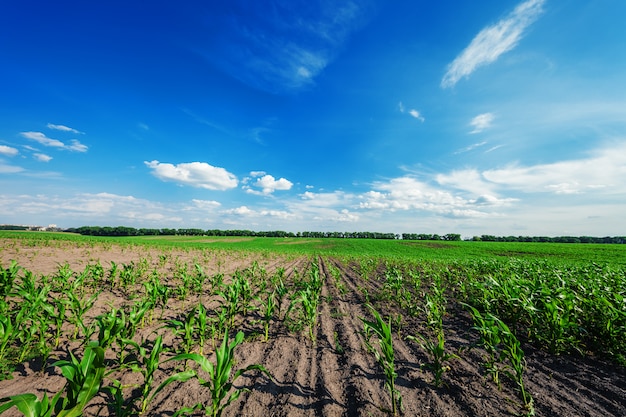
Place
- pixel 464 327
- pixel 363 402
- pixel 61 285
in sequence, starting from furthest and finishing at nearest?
pixel 61 285
pixel 464 327
pixel 363 402

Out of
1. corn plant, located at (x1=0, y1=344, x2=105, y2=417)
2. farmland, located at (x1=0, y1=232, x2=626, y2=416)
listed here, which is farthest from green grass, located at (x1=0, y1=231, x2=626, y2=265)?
corn plant, located at (x1=0, y1=344, x2=105, y2=417)

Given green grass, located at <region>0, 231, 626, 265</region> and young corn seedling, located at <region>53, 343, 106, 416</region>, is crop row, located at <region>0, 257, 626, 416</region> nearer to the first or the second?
young corn seedling, located at <region>53, 343, 106, 416</region>

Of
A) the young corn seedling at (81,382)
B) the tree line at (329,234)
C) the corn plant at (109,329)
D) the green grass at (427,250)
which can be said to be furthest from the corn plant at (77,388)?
the tree line at (329,234)

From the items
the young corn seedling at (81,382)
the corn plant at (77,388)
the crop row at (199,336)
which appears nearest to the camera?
the corn plant at (77,388)

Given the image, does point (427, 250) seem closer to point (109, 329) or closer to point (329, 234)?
point (109, 329)

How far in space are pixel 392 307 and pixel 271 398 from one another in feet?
19.1

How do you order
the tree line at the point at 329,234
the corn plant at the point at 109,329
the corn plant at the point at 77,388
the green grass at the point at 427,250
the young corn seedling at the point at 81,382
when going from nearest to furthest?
the corn plant at the point at 77,388 → the young corn seedling at the point at 81,382 → the corn plant at the point at 109,329 → the green grass at the point at 427,250 → the tree line at the point at 329,234

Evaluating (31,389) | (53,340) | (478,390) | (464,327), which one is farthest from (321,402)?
(53,340)

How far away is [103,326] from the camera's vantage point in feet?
12.3

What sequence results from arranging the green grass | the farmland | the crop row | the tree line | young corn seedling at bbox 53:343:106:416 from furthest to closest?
the tree line → the green grass → the farmland → the crop row → young corn seedling at bbox 53:343:106:416

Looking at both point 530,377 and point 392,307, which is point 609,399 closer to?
point 530,377

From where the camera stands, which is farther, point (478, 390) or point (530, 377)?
point (530, 377)

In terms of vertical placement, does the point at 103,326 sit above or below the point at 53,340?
above

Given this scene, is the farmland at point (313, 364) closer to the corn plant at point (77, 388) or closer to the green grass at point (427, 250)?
the corn plant at point (77, 388)
